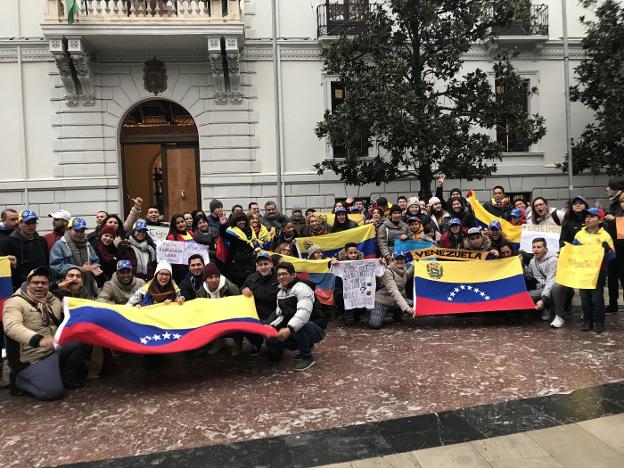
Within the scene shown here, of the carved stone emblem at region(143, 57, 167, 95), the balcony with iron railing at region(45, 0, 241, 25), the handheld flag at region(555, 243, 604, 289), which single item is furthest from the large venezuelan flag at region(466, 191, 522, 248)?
the carved stone emblem at region(143, 57, 167, 95)

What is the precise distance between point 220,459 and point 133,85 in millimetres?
14798

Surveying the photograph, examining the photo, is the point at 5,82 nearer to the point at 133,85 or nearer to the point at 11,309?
the point at 133,85

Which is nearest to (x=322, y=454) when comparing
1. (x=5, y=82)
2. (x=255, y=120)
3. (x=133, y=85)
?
(x=255, y=120)

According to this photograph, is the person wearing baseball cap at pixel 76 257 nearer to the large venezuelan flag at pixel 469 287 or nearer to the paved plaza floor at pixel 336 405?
the paved plaza floor at pixel 336 405

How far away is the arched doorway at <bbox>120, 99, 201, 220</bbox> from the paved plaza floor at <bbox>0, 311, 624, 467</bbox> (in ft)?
36.9

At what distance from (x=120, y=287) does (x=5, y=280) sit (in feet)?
4.62

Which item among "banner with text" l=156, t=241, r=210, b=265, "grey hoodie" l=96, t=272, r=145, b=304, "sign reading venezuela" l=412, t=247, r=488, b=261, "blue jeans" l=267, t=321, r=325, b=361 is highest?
"banner with text" l=156, t=241, r=210, b=265

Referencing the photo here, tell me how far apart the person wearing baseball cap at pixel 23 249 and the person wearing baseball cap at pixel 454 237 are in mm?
6305

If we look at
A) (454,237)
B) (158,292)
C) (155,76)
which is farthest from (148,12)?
(158,292)

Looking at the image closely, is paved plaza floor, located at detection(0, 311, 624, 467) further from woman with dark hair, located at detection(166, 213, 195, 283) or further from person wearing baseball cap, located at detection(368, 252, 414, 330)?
woman with dark hair, located at detection(166, 213, 195, 283)

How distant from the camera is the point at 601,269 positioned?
24.3 feet

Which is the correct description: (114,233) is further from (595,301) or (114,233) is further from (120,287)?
(595,301)

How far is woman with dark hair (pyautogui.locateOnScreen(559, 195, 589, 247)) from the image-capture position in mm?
8086

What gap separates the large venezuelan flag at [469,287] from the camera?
320 inches
